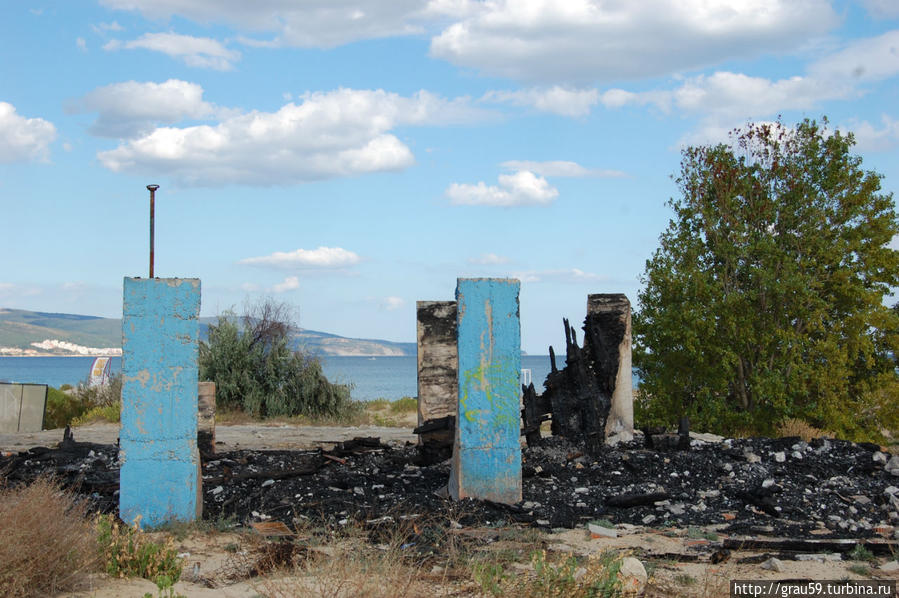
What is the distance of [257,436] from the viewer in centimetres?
1639

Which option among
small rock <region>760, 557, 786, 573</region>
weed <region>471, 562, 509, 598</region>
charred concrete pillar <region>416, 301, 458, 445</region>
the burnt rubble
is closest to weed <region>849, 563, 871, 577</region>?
small rock <region>760, 557, 786, 573</region>

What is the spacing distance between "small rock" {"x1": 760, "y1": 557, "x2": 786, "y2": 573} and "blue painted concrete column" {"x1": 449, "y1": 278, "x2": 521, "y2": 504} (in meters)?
2.97

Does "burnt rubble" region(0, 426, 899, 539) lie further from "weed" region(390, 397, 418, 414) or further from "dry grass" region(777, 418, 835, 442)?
"weed" region(390, 397, 418, 414)

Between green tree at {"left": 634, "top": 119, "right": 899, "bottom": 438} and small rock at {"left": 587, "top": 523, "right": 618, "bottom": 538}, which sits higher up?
green tree at {"left": 634, "top": 119, "right": 899, "bottom": 438}

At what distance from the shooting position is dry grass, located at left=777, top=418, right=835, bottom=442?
13.9 metres

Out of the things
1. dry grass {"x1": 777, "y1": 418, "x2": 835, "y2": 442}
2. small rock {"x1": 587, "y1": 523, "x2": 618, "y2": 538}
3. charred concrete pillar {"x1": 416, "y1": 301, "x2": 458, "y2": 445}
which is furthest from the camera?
dry grass {"x1": 777, "y1": 418, "x2": 835, "y2": 442}

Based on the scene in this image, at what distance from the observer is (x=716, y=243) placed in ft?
51.1

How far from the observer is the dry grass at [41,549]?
4.98 meters

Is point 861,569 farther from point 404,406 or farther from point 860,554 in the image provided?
point 404,406

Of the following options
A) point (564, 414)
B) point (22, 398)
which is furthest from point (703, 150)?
point (22, 398)

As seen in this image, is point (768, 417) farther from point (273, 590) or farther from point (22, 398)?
point (22, 398)

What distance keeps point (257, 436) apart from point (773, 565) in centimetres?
1197

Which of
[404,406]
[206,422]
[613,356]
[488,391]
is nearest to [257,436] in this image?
[206,422]

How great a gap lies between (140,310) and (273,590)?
3.83 metres
